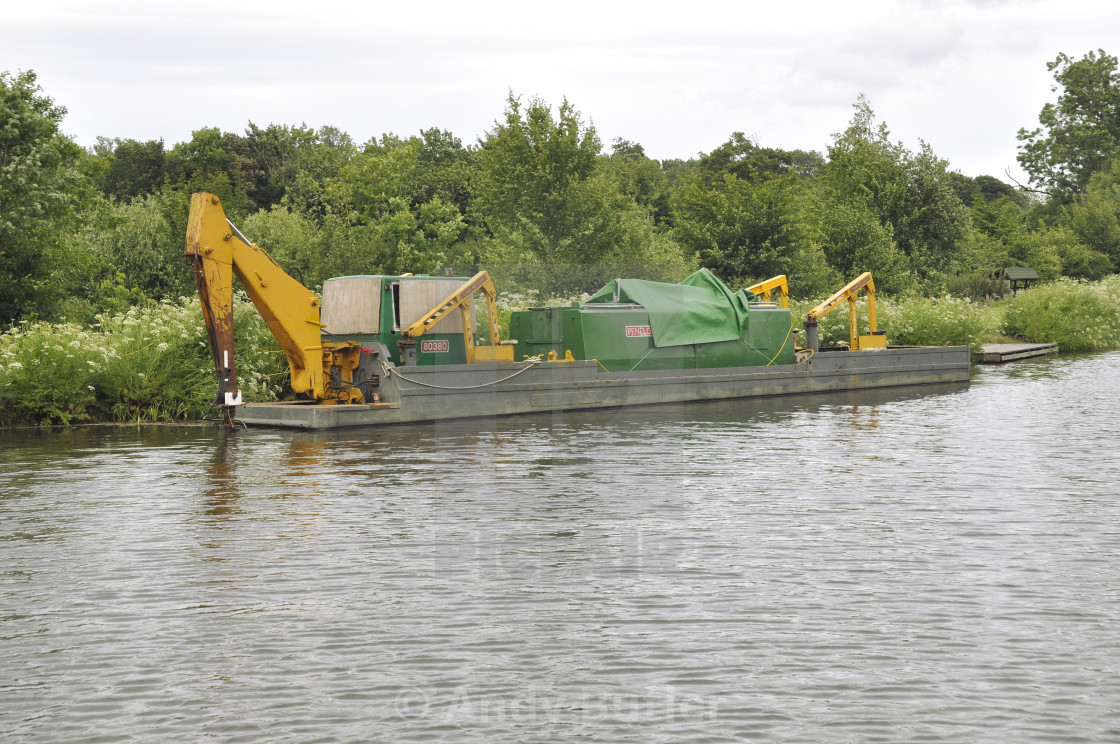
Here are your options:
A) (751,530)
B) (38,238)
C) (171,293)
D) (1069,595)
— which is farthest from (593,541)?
(171,293)

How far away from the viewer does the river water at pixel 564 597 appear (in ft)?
19.8

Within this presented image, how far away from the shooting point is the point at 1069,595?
326 inches

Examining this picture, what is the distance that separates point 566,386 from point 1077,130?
320 ft

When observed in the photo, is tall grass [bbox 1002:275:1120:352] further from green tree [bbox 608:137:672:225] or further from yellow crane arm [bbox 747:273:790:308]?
green tree [bbox 608:137:672:225]

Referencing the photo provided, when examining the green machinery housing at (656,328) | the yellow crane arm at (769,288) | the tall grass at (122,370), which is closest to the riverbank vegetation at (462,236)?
the tall grass at (122,370)

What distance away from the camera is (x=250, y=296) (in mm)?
19344

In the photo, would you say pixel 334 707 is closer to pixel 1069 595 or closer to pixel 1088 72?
pixel 1069 595

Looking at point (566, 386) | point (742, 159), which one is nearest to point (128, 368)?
point (566, 386)

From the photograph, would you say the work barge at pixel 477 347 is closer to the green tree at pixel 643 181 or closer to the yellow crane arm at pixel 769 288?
the yellow crane arm at pixel 769 288

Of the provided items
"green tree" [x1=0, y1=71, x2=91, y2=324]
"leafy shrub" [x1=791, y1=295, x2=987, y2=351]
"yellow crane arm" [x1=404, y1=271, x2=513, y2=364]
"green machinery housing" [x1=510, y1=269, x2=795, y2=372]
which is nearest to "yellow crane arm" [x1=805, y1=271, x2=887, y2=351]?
"green machinery housing" [x1=510, y1=269, x2=795, y2=372]

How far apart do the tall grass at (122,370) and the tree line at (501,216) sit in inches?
183

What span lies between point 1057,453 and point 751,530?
7.89 m

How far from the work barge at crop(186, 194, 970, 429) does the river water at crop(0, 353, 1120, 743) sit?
13.4ft

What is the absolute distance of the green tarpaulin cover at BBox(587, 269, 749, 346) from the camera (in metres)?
25.6
